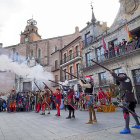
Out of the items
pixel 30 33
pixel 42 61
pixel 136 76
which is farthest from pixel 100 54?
pixel 30 33

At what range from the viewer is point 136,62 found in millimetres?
13453

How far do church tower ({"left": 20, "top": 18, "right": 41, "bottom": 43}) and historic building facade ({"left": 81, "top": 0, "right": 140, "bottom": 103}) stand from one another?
97.2 feet

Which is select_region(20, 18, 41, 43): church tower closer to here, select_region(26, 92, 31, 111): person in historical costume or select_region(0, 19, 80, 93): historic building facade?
select_region(0, 19, 80, 93): historic building facade

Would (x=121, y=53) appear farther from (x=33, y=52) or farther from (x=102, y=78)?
(x=33, y=52)

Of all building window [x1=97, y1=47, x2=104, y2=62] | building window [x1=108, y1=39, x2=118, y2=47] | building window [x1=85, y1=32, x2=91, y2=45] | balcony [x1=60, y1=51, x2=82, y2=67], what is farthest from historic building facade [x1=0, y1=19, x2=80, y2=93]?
building window [x1=108, y1=39, x2=118, y2=47]

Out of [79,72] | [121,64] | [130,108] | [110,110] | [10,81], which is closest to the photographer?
[130,108]

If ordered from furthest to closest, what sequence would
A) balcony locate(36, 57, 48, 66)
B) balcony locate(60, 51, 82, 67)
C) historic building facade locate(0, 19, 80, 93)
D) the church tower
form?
1. the church tower
2. balcony locate(36, 57, 48, 66)
3. historic building facade locate(0, 19, 80, 93)
4. balcony locate(60, 51, 82, 67)

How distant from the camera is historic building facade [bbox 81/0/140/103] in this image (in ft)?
45.0

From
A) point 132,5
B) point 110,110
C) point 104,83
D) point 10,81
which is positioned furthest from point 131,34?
point 10,81

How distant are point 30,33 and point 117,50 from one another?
37.6 meters

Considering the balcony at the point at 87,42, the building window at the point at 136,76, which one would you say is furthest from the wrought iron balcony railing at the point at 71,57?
the building window at the point at 136,76

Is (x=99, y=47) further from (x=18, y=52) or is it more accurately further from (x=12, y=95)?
(x=18, y=52)

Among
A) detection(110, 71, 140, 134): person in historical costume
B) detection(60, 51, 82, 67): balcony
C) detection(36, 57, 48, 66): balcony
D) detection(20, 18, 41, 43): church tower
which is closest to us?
detection(110, 71, 140, 134): person in historical costume

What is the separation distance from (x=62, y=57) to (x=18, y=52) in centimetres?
1996
